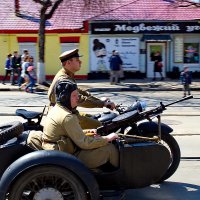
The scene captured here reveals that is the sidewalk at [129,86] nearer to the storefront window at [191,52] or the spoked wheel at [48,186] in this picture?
the storefront window at [191,52]

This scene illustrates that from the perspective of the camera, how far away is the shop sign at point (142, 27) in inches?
1009

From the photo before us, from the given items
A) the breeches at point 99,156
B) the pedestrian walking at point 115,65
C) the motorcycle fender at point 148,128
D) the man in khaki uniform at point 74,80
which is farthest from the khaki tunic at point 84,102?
the pedestrian walking at point 115,65

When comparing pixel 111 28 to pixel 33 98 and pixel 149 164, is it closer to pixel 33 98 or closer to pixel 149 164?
pixel 33 98

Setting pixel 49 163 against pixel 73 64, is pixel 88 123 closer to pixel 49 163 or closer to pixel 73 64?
pixel 73 64

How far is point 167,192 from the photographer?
5.50 meters

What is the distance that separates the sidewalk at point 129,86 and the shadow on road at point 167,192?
604 inches

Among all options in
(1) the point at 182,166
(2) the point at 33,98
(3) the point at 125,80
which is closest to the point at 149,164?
(1) the point at 182,166

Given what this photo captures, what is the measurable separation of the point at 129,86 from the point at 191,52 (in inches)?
238

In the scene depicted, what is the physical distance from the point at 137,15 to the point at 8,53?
7.53m

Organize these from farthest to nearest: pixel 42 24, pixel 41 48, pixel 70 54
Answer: pixel 41 48 → pixel 42 24 → pixel 70 54

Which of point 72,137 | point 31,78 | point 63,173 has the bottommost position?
point 31,78

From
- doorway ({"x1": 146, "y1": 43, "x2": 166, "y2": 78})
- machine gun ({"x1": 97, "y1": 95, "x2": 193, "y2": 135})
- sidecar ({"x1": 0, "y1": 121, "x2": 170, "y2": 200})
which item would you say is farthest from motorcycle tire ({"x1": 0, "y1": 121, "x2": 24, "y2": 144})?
doorway ({"x1": 146, "y1": 43, "x2": 166, "y2": 78})

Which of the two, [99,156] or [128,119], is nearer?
[99,156]

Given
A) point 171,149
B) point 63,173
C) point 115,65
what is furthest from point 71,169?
point 115,65
